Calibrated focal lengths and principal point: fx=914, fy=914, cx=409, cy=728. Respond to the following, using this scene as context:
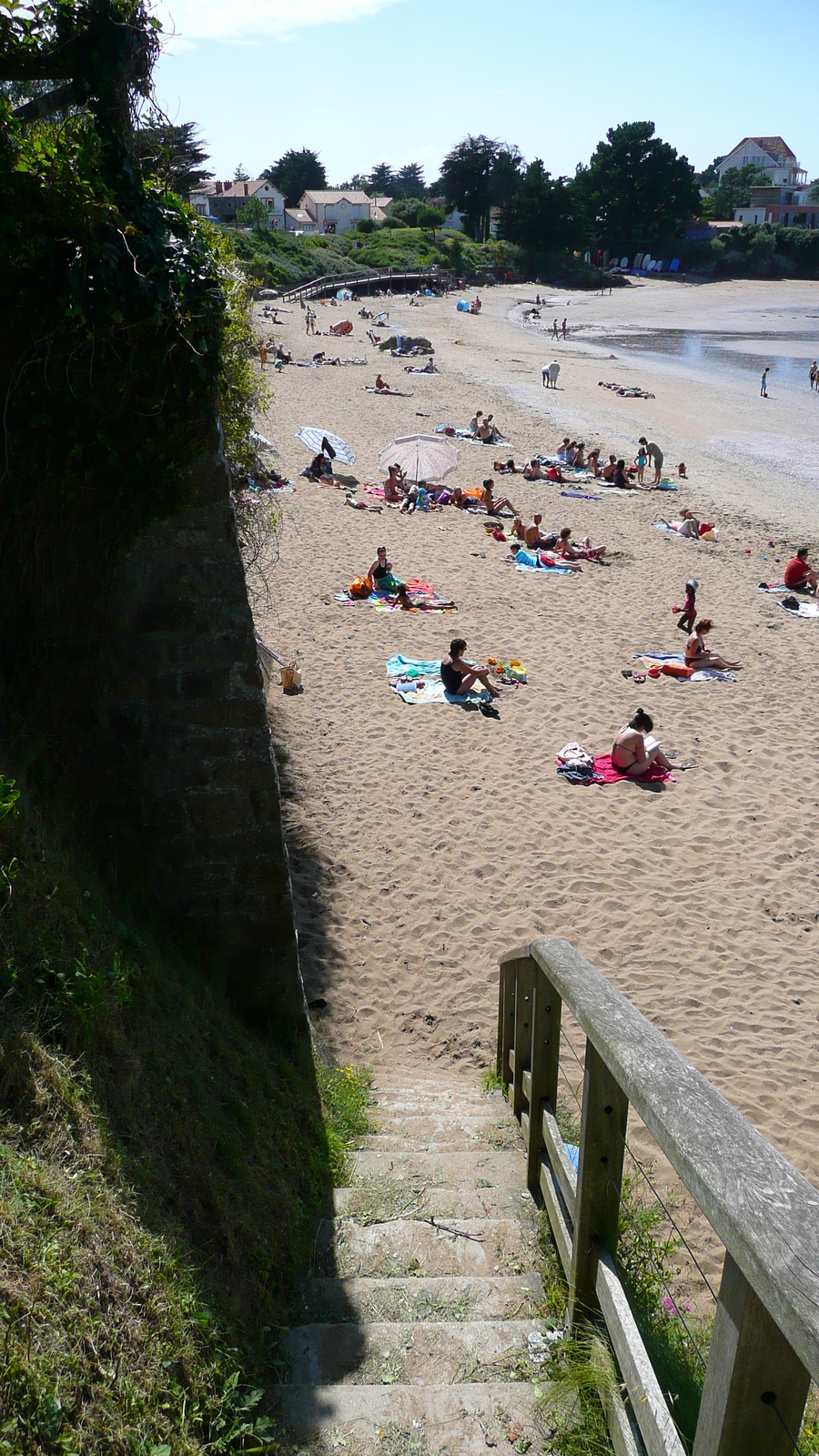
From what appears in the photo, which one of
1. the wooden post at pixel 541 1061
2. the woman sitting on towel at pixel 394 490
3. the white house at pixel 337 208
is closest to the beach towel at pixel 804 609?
the woman sitting on towel at pixel 394 490

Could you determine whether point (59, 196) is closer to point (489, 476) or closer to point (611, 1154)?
point (611, 1154)

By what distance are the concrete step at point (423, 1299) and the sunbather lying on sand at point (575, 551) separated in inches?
530

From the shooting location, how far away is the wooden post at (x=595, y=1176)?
6.92 feet

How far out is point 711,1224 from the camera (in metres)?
1.36

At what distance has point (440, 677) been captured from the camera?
10594mm

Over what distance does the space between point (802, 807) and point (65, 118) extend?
25.1 feet

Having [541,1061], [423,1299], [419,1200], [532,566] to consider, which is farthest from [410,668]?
[423,1299]

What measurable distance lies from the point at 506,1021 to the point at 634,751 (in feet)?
15.1

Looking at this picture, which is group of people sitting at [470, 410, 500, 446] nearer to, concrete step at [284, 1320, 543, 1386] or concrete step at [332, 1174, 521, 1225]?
concrete step at [332, 1174, 521, 1225]

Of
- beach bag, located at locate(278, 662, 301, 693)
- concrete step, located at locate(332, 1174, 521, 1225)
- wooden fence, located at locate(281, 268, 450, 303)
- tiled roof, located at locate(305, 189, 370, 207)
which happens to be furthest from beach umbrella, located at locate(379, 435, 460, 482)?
tiled roof, located at locate(305, 189, 370, 207)

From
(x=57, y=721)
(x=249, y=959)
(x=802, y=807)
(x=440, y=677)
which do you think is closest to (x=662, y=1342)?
(x=249, y=959)

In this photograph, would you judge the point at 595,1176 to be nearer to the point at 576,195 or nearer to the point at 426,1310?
the point at 426,1310

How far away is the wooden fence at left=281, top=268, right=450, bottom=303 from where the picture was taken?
184 feet

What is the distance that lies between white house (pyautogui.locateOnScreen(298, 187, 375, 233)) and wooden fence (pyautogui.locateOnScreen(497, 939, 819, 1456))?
103m
